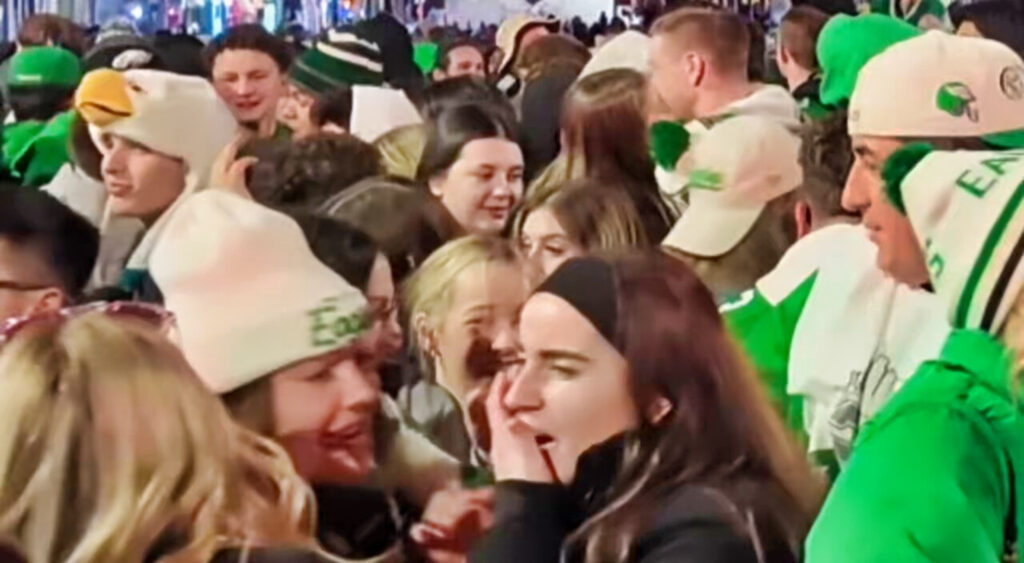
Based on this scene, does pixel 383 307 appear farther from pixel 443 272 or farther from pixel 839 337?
pixel 839 337

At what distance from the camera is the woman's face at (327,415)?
253 centimetres

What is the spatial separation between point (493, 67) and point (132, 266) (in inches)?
165

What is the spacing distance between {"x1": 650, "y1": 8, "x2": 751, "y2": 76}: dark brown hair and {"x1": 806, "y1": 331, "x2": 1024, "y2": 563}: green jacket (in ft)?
8.45

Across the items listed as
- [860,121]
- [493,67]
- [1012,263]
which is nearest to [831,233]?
[860,121]

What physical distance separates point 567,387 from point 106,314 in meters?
0.56

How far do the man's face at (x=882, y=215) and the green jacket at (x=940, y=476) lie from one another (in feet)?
1.38

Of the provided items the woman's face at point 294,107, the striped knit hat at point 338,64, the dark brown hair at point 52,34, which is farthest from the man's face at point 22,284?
the dark brown hair at point 52,34

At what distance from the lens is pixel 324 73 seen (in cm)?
575

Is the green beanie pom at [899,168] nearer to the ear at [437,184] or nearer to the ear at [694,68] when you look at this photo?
the ear at [437,184]

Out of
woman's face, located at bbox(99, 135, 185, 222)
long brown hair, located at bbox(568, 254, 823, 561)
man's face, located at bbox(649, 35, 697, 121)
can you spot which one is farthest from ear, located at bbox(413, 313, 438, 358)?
man's face, located at bbox(649, 35, 697, 121)

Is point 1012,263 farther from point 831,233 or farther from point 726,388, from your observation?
point 831,233

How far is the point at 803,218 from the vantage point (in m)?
3.53

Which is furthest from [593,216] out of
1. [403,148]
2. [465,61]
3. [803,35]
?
[465,61]

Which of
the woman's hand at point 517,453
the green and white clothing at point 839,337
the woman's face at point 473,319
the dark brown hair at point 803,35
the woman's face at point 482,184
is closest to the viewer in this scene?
the woman's hand at point 517,453
